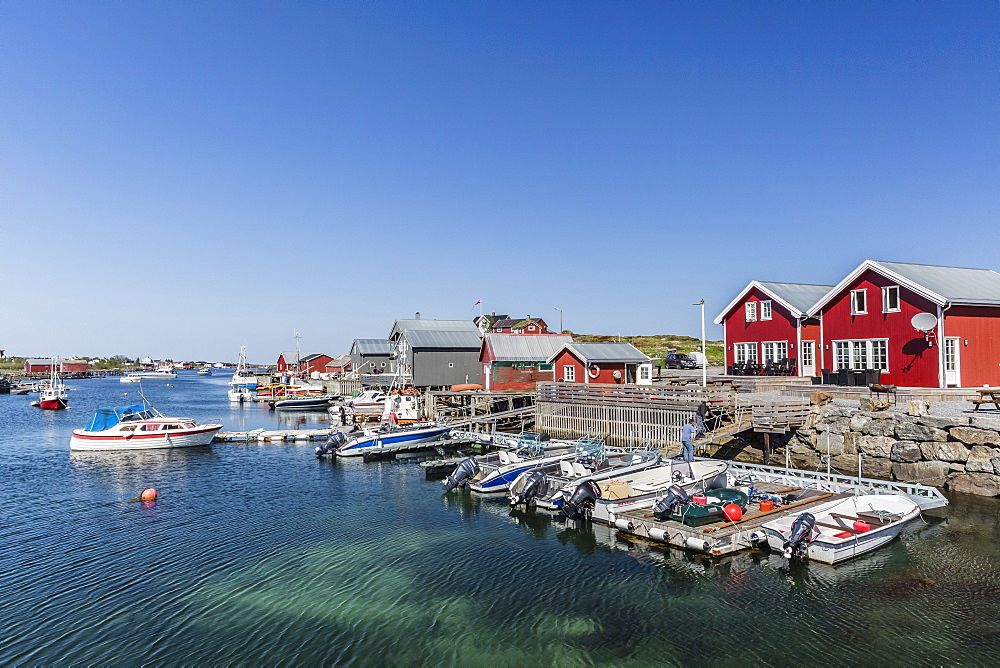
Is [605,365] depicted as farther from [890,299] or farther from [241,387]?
[241,387]

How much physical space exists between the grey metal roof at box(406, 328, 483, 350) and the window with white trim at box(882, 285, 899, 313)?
125 ft

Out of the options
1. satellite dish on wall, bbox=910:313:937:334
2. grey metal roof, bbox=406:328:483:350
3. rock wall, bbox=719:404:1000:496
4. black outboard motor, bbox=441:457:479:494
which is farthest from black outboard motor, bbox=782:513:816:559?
grey metal roof, bbox=406:328:483:350

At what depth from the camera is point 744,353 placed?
146 feet

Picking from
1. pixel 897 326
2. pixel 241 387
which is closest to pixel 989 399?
pixel 897 326

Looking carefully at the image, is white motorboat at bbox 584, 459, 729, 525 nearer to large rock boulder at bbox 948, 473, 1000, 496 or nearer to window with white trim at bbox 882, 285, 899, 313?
large rock boulder at bbox 948, 473, 1000, 496

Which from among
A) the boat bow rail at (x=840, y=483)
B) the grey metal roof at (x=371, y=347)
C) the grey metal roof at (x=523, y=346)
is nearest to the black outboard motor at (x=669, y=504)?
the boat bow rail at (x=840, y=483)

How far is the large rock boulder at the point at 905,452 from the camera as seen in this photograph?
24688 mm

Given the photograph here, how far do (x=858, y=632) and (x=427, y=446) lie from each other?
29.5 meters

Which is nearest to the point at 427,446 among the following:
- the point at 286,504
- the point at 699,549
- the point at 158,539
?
the point at 286,504

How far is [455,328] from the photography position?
66.8 m

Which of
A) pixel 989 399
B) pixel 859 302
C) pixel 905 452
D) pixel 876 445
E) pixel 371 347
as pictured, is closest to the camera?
pixel 905 452

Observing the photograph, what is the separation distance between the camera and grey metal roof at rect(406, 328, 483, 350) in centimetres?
6130

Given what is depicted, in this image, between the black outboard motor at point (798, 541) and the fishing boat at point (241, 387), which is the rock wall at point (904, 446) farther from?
the fishing boat at point (241, 387)

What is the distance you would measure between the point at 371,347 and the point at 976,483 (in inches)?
2862
